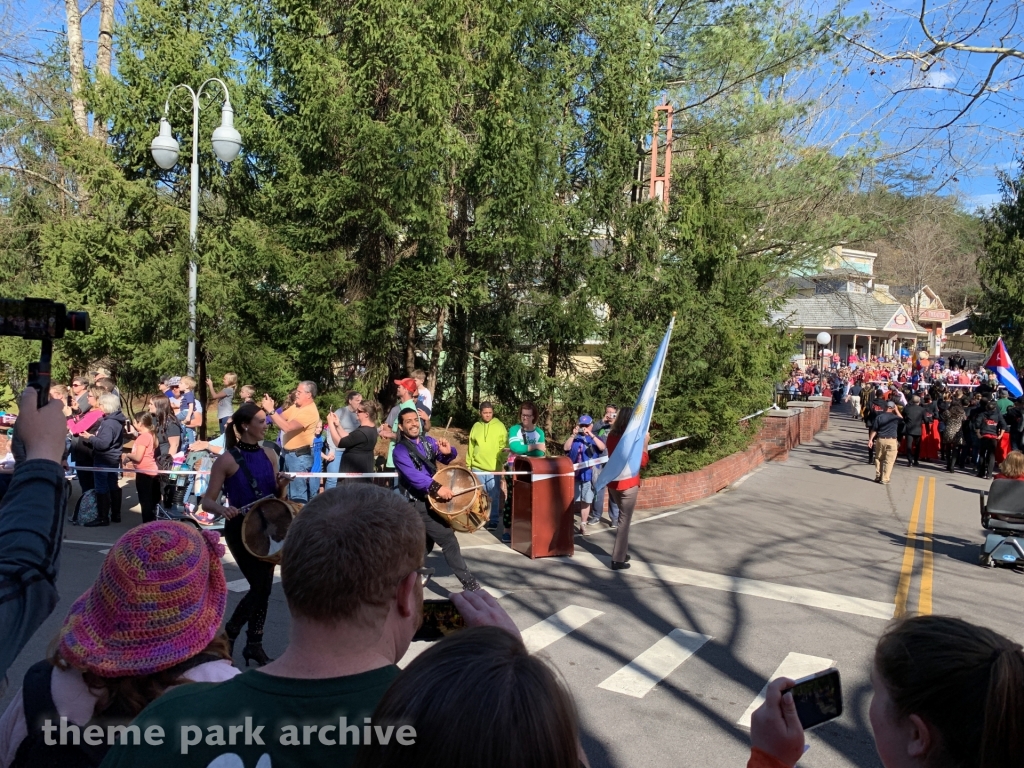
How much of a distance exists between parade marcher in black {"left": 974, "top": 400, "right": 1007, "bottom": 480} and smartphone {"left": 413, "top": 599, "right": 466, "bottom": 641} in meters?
20.3

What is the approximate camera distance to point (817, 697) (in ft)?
6.70

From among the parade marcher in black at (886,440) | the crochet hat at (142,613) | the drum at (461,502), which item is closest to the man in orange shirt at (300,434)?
the drum at (461,502)

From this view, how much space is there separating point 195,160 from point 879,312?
5104 centimetres

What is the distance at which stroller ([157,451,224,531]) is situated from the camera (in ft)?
36.4

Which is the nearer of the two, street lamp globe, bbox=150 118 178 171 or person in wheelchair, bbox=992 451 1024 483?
person in wheelchair, bbox=992 451 1024 483

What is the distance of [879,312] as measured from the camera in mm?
55500

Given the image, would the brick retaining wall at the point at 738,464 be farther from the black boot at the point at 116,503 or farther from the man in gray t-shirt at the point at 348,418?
the black boot at the point at 116,503

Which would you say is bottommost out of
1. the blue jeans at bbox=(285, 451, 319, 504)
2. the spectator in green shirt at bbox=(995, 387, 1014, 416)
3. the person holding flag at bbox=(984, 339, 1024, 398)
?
the blue jeans at bbox=(285, 451, 319, 504)

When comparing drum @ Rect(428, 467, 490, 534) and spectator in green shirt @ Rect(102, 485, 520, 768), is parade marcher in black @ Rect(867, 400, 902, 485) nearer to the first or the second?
drum @ Rect(428, 467, 490, 534)

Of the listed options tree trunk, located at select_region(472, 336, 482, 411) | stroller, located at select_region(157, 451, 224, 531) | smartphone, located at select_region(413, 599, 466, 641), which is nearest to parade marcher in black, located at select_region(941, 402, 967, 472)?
tree trunk, located at select_region(472, 336, 482, 411)

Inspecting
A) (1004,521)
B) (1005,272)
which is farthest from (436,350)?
(1005,272)

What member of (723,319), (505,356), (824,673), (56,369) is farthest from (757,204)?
(824,673)

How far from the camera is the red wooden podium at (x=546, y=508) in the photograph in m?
9.73

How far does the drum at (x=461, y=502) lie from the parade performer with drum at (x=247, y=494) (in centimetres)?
179
